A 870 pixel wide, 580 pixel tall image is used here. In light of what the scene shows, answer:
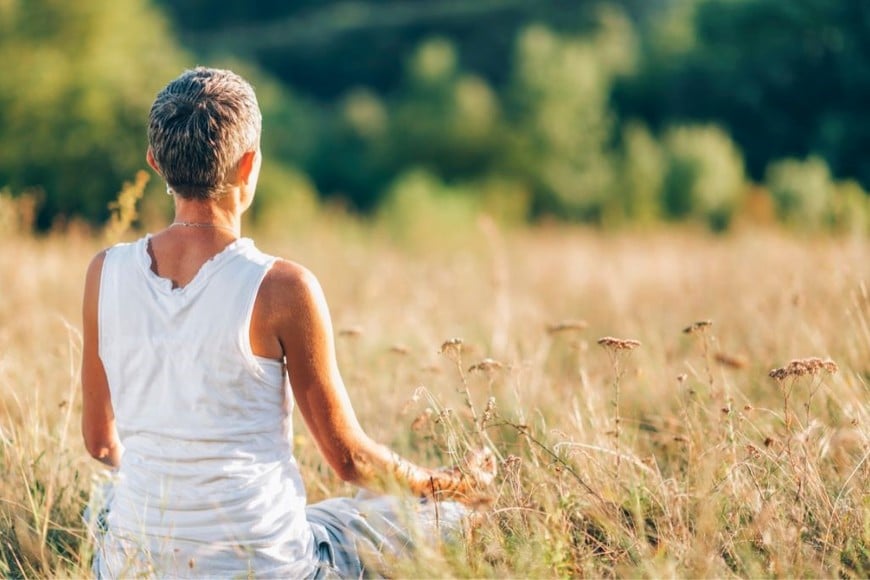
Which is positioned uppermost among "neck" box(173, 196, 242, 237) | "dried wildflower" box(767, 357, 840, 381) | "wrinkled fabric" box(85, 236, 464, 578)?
"neck" box(173, 196, 242, 237)

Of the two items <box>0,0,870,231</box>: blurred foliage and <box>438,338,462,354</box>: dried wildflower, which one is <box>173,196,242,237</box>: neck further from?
<box>0,0,870,231</box>: blurred foliage

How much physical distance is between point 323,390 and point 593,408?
129cm

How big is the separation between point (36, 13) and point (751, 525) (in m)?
20.3

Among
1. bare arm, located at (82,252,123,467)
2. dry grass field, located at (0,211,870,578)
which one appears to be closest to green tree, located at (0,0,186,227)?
dry grass field, located at (0,211,870,578)

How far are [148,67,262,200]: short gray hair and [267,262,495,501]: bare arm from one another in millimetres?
304

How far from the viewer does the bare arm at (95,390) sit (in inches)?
99.4

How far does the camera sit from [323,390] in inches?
95.6

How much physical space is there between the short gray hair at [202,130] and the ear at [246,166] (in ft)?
0.04

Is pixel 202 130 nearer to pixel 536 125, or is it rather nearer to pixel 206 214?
pixel 206 214

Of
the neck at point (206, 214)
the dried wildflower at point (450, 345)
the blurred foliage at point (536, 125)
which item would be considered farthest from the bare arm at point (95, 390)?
the blurred foliage at point (536, 125)

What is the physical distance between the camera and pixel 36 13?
64.4 ft

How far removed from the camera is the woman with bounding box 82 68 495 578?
93.0 inches

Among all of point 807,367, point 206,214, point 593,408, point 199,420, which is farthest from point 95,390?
point 807,367

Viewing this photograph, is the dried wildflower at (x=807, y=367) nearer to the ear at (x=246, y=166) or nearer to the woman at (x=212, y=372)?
the woman at (x=212, y=372)
